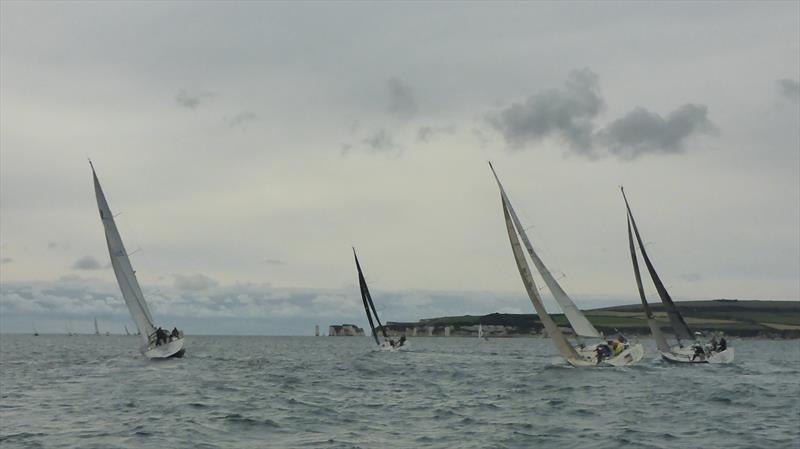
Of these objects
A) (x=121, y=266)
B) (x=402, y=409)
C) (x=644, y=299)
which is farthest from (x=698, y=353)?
(x=121, y=266)

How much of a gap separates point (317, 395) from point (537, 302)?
21514 millimetres

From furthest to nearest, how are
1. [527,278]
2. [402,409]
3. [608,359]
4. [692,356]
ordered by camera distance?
1. [692,356]
2. [608,359]
3. [527,278]
4. [402,409]

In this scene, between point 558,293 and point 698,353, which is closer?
point 558,293

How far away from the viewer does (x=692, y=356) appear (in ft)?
243

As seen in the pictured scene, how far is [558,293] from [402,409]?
2611cm

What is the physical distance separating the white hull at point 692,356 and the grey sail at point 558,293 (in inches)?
574

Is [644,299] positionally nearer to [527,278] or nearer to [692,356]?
[692,356]

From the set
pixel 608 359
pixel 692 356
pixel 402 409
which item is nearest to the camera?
pixel 402 409

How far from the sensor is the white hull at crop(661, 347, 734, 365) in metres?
73.9

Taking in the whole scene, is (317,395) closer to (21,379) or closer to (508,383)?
(508,383)

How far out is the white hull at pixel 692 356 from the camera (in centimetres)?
7388

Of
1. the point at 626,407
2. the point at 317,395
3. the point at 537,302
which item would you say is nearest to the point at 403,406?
the point at 317,395

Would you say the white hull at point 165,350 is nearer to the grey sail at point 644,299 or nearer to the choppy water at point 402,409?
the choppy water at point 402,409

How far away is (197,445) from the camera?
29.9 meters
